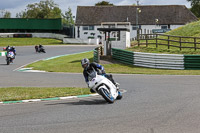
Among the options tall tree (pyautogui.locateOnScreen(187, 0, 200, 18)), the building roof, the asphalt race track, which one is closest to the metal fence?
the asphalt race track

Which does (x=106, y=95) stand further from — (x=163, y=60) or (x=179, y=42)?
(x=179, y=42)

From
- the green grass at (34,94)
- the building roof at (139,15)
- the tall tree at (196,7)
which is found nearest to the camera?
the green grass at (34,94)

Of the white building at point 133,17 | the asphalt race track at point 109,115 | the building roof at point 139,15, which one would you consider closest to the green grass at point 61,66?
the asphalt race track at point 109,115

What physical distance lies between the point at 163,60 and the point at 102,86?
15.2 meters

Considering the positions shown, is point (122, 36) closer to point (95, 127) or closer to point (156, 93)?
point (156, 93)

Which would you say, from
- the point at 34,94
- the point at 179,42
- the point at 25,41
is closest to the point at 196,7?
the point at 25,41

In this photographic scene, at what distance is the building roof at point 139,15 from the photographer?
272 feet

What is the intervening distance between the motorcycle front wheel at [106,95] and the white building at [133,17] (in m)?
71.7

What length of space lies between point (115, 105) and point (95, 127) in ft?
9.45

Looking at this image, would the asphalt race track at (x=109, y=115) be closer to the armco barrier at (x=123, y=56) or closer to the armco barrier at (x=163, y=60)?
the armco barrier at (x=163, y=60)

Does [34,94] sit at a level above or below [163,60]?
below

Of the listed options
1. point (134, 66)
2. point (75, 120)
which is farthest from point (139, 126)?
point (134, 66)

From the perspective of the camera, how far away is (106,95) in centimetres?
1067

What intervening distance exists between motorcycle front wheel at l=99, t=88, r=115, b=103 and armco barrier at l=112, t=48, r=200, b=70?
14704 millimetres
